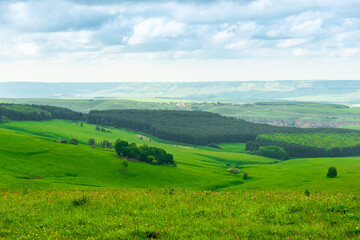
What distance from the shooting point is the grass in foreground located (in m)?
15.3

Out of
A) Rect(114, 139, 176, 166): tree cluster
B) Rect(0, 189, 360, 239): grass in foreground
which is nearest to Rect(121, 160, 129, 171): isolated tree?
Rect(114, 139, 176, 166): tree cluster

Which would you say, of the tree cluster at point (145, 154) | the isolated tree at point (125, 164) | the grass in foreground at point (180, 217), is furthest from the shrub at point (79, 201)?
the tree cluster at point (145, 154)

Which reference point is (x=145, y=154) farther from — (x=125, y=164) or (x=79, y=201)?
(x=79, y=201)

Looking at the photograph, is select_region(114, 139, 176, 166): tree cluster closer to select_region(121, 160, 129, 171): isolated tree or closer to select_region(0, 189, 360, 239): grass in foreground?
select_region(121, 160, 129, 171): isolated tree

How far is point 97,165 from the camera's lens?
129875 millimetres

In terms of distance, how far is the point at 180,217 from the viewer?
57.7ft

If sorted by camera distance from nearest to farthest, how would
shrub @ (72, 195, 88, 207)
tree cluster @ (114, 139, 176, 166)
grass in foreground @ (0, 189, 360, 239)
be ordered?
grass in foreground @ (0, 189, 360, 239)
shrub @ (72, 195, 88, 207)
tree cluster @ (114, 139, 176, 166)

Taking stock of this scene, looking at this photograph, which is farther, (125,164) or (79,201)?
(125,164)

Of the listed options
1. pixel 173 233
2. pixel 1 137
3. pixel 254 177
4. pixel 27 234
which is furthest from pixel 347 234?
pixel 1 137

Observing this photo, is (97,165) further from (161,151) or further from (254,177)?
(254,177)

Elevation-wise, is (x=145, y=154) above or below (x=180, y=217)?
below

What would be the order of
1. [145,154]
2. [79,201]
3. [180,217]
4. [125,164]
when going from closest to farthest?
[180,217], [79,201], [125,164], [145,154]

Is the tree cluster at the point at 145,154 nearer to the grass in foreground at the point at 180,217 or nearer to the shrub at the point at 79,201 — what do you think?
the shrub at the point at 79,201

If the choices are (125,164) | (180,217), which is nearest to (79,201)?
(180,217)
